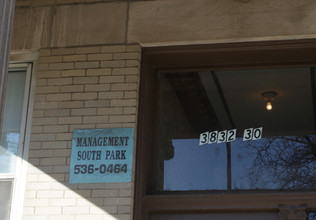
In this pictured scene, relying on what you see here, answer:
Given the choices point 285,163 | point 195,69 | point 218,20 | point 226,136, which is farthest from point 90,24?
point 285,163

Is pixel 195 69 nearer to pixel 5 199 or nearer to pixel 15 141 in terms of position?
pixel 15 141

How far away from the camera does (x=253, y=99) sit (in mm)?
5395

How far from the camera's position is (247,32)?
5.19 meters

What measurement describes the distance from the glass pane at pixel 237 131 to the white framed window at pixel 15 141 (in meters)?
1.30

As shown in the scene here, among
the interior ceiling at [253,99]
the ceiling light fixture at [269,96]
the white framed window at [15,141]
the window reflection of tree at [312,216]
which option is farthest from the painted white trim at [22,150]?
the window reflection of tree at [312,216]

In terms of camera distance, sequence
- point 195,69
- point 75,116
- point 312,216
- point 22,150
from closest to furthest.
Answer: point 312,216, point 75,116, point 22,150, point 195,69

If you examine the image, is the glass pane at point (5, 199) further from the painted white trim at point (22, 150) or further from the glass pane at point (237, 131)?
the glass pane at point (237, 131)

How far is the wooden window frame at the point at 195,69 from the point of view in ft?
16.1

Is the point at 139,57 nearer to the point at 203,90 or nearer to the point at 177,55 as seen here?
the point at 177,55

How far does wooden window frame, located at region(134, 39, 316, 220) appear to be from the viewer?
4.92 meters

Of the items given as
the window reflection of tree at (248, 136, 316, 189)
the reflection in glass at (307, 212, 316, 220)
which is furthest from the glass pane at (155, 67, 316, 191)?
the reflection in glass at (307, 212, 316, 220)

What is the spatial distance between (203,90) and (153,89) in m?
0.50

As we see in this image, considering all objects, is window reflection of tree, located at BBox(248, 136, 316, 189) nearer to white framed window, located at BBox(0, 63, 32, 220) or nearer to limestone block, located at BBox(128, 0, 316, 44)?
limestone block, located at BBox(128, 0, 316, 44)

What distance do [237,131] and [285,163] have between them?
1.78ft
